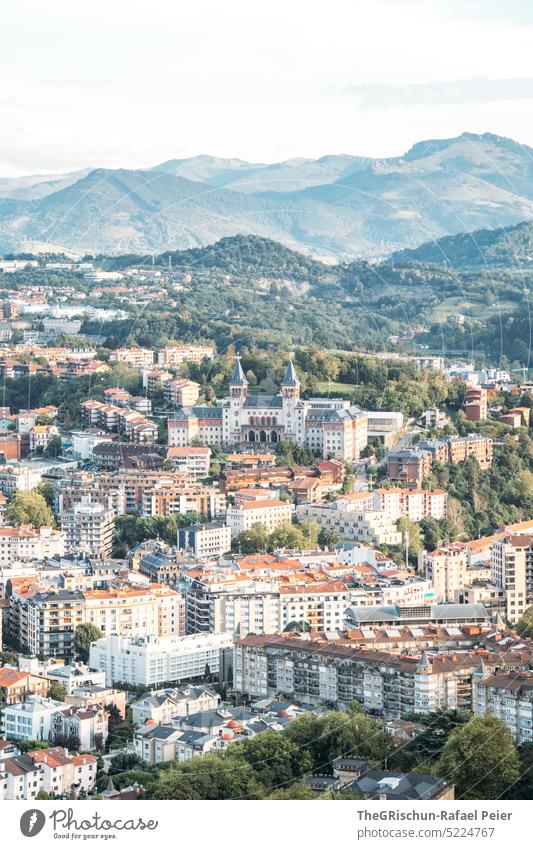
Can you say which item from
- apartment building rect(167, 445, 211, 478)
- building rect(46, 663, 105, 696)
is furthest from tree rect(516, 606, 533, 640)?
apartment building rect(167, 445, 211, 478)

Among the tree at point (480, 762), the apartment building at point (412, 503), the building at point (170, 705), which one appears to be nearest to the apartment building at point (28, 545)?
the apartment building at point (412, 503)

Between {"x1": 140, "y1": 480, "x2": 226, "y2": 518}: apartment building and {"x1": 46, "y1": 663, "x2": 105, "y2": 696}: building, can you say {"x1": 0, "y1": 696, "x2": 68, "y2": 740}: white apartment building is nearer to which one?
{"x1": 46, "y1": 663, "x2": 105, "y2": 696}: building

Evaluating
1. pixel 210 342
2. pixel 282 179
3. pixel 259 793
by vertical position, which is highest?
pixel 282 179

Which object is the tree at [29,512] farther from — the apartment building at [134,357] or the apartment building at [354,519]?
the apartment building at [134,357]

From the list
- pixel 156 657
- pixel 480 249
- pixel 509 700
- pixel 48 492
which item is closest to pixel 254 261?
pixel 480 249

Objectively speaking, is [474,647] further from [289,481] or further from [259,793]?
[289,481]

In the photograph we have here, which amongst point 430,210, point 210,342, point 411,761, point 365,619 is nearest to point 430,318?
point 430,210
